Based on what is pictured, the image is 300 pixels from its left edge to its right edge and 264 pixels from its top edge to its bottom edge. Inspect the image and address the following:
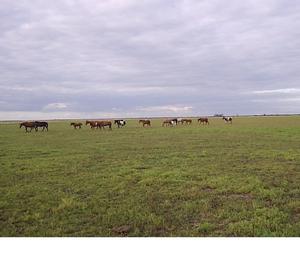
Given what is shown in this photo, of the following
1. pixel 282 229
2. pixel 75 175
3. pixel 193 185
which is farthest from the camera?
pixel 75 175

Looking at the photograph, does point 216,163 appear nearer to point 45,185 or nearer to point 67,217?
point 45,185

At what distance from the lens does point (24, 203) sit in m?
7.58

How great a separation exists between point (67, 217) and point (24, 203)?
4.88 ft

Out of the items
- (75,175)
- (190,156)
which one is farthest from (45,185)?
(190,156)
